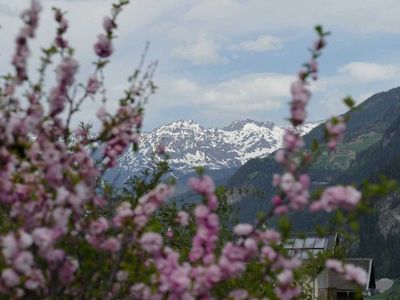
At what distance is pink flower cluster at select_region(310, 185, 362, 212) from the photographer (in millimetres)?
5406

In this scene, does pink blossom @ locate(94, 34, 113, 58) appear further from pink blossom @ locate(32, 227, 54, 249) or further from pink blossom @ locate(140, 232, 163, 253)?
pink blossom @ locate(32, 227, 54, 249)

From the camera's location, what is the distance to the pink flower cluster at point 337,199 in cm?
541

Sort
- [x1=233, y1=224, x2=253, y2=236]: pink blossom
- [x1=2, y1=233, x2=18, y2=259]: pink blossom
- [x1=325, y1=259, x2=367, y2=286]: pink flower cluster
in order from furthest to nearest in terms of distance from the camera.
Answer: [x1=233, y1=224, x2=253, y2=236]: pink blossom
[x1=325, y1=259, x2=367, y2=286]: pink flower cluster
[x1=2, y1=233, x2=18, y2=259]: pink blossom

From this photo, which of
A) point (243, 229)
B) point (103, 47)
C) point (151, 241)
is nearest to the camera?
point (243, 229)

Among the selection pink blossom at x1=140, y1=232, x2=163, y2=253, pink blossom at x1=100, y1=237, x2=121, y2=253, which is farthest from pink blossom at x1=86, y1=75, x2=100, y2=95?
pink blossom at x1=140, y1=232, x2=163, y2=253

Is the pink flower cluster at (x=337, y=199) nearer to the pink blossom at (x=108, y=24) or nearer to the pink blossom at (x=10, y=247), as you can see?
the pink blossom at (x=10, y=247)

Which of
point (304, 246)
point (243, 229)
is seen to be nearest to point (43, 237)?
point (243, 229)

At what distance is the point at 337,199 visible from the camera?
545 cm

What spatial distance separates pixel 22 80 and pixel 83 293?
2171mm

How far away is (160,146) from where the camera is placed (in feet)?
33.6

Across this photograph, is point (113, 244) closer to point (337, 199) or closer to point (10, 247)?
point (10, 247)

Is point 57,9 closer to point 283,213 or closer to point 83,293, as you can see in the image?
point 83,293

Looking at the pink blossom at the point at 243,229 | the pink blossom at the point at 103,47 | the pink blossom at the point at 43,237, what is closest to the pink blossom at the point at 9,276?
the pink blossom at the point at 43,237

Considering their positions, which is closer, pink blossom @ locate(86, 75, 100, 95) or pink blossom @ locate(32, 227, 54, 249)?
pink blossom @ locate(32, 227, 54, 249)
